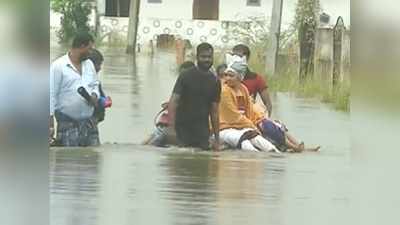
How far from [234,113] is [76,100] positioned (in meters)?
0.88

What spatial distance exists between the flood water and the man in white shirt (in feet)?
0.19

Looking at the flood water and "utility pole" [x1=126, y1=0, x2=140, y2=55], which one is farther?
"utility pole" [x1=126, y1=0, x2=140, y2=55]

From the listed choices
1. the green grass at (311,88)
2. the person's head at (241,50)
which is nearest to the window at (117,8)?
the person's head at (241,50)

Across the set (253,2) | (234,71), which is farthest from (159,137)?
(253,2)

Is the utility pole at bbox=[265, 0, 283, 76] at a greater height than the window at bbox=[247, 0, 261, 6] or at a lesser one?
lesser

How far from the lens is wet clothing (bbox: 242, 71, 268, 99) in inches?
207

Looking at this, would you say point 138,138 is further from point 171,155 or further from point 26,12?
point 26,12

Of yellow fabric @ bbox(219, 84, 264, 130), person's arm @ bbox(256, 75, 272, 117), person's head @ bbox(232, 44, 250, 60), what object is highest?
person's head @ bbox(232, 44, 250, 60)

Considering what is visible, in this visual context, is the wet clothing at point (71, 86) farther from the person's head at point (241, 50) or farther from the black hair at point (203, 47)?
the person's head at point (241, 50)

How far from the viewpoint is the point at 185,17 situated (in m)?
5.27

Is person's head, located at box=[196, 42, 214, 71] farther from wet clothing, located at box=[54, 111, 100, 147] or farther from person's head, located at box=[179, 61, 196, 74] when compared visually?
wet clothing, located at box=[54, 111, 100, 147]

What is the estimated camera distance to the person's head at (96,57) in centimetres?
530

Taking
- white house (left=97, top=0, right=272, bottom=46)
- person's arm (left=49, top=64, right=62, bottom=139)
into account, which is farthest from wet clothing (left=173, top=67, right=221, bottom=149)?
person's arm (left=49, top=64, right=62, bottom=139)

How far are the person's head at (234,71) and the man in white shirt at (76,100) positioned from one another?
0.73 meters
